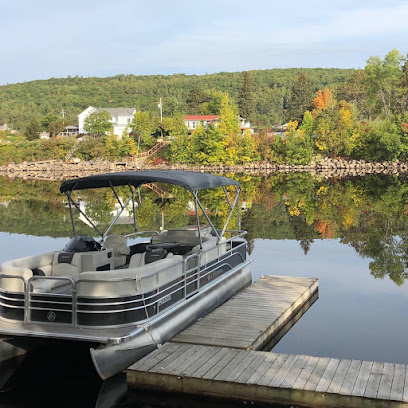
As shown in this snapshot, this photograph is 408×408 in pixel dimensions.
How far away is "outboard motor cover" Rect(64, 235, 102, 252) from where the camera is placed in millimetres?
10609

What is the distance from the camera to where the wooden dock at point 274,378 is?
707cm

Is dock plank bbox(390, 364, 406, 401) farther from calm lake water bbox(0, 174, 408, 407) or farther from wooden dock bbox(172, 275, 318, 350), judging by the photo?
wooden dock bbox(172, 275, 318, 350)

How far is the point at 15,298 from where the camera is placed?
8609 millimetres

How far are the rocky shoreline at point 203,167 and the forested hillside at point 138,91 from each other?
187 ft

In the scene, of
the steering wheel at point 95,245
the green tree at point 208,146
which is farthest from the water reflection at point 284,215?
the green tree at point 208,146

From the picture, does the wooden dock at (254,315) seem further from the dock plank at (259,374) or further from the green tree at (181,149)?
the green tree at (181,149)

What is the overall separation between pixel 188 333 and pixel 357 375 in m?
2.78

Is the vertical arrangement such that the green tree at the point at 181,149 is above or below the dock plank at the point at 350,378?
below

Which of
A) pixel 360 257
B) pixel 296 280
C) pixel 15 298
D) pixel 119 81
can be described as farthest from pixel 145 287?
pixel 119 81

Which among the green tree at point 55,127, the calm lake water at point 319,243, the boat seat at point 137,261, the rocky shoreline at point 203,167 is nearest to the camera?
the boat seat at point 137,261

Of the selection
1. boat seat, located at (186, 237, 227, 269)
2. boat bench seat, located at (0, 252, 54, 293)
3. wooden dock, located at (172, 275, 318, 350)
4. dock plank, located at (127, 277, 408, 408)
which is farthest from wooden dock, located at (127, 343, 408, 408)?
boat seat, located at (186, 237, 227, 269)

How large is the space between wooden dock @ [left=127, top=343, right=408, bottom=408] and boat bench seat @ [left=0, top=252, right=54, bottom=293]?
204 cm

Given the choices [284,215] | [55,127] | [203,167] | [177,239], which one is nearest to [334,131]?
[203,167]

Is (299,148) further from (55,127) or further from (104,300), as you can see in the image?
(104,300)
